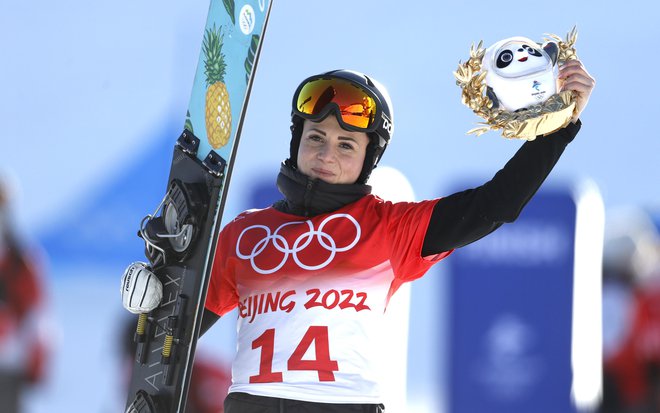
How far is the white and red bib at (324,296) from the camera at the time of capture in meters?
3.05

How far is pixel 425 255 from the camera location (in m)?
3.13

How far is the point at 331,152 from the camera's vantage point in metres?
3.36

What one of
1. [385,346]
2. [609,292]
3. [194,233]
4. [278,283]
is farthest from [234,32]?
[609,292]

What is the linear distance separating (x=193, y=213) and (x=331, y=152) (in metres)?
0.50

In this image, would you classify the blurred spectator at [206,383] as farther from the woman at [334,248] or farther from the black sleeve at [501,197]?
the black sleeve at [501,197]

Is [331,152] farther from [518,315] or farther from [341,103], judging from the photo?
[518,315]

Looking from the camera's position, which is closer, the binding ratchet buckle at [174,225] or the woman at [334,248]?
the woman at [334,248]

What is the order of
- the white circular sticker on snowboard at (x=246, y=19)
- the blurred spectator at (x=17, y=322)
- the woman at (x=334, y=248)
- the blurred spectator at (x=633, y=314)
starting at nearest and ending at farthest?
the woman at (x=334, y=248), the white circular sticker on snowboard at (x=246, y=19), the blurred spectator at (x=17, y=322), the blurred spectator at (x=633, y=314)

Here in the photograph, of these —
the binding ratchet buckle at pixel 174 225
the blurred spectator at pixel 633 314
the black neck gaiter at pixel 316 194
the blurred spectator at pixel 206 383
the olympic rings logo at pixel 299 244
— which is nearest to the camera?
the olympic rings logo at pixel 299 244

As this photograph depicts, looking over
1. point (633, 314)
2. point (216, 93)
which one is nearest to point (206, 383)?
point (633, 314)

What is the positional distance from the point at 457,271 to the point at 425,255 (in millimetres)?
3443

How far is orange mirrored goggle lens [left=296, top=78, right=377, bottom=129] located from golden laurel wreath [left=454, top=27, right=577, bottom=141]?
42 centimetres

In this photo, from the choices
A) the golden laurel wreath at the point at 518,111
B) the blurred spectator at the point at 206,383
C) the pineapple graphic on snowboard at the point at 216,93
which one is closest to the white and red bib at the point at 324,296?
the golden laurel wreath at the point at 518,111

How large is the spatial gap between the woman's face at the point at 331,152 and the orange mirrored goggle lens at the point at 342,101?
0.15ft
